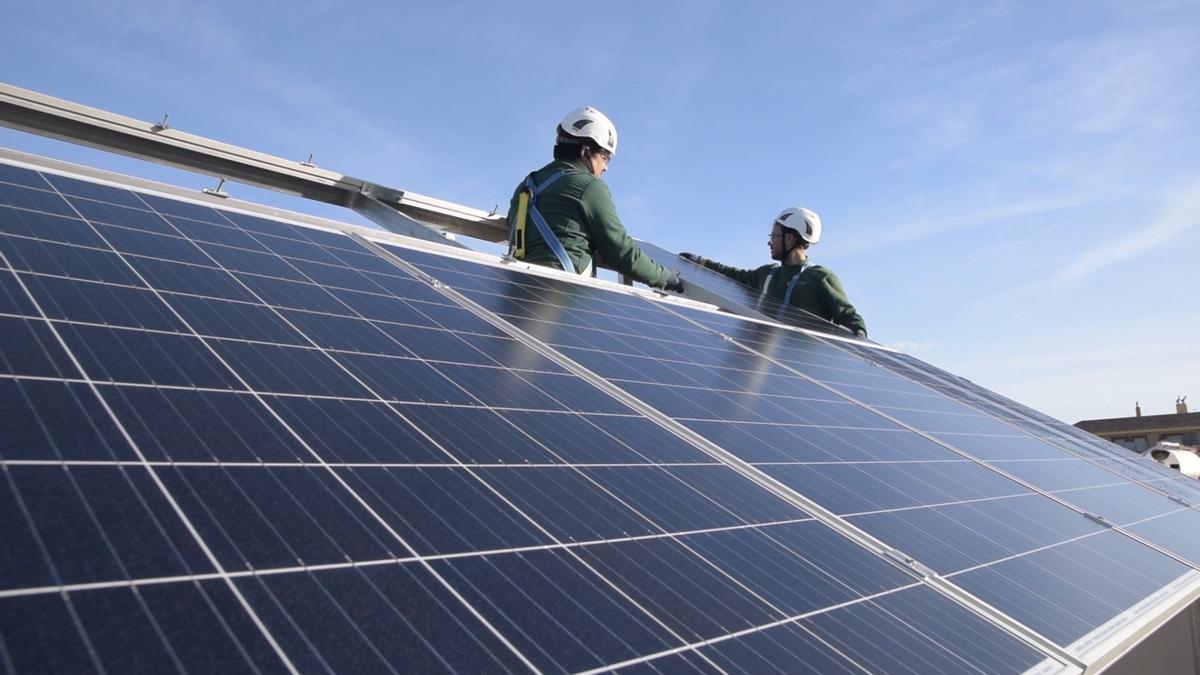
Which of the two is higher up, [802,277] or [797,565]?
[802,277]

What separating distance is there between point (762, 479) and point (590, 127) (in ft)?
19.3

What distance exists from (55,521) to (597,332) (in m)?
4.41

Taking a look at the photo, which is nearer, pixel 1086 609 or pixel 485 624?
pixel 485 624

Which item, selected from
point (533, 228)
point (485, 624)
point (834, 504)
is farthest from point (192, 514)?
point (533, 228)

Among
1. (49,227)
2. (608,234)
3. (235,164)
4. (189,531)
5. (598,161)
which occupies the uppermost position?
(598,161)

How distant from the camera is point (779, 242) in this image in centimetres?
1322

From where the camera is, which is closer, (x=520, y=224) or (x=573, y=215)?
(x=573, y=215)

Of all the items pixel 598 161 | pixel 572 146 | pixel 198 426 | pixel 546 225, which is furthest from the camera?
pixel 598 161

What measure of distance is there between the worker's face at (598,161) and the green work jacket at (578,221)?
405 millimetres

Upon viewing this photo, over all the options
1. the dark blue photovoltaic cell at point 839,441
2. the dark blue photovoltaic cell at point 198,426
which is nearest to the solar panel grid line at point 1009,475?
the dark blue photovoltaic cell at point 839,441

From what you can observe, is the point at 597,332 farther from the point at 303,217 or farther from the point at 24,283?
the point at 24,283

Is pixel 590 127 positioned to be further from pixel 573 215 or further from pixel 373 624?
pixel 373 624

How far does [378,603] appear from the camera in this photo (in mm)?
2219

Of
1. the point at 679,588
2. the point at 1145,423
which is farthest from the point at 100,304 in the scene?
the point at 1145,423
